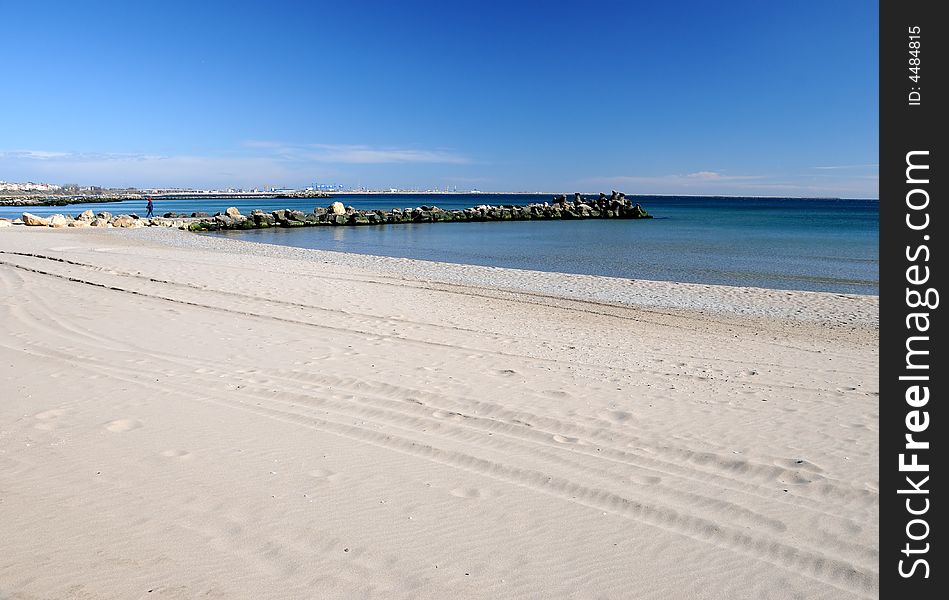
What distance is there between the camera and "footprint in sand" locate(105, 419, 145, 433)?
16.9 ft

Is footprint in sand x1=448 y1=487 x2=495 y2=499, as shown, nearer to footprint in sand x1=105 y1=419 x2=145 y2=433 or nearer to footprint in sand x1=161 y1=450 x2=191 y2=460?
footprint in sand x1=161 y1=450 x2=191 y2=460

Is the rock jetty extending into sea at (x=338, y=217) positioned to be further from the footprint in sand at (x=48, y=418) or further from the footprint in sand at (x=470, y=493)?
the footprint in sand at (x=470, y=493)

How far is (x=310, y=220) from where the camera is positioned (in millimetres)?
50469

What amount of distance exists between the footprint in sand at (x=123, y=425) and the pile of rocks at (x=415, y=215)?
1610 inches

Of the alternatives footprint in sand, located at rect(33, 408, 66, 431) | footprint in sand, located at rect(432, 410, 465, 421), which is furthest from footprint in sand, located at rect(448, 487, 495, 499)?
footprint in sand, located at rect(33, 408, 66, 431)

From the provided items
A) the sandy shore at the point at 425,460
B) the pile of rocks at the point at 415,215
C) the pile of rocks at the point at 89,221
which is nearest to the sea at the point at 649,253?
the pile of rocks at the point at 415,215

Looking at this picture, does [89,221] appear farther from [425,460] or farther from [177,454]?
[425,460]

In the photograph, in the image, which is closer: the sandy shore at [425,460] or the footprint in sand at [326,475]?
the sandy shore at [425,460]

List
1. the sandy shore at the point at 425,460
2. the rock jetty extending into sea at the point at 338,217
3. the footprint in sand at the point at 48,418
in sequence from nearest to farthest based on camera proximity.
→ the sandy shore at the point at 425,460
the footprint in sand at the point at 48,418
the rock jetty extending into sea at the point at 338,217

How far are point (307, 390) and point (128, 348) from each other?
3.06 m

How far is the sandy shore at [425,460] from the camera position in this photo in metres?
3.35

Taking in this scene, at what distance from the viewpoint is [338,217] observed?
5181 cm
